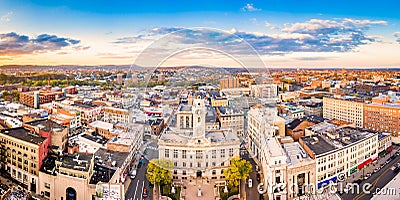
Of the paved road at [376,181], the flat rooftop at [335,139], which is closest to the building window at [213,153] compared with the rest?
the paved road at [376,181]

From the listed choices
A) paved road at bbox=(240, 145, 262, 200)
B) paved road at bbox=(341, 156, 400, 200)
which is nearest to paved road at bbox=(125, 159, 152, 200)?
paved road at bbox=(240, 145, 262, 200)

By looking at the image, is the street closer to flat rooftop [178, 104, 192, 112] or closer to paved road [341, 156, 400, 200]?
flat rooftop [178, 104, 192, 112]

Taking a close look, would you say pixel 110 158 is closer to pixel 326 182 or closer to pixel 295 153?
pixel 295 153

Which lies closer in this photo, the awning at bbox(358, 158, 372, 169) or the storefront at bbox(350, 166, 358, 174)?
the storefront at bbox(350, 166, 358, 174)

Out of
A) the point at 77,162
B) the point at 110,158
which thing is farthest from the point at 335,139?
the point at 77,162

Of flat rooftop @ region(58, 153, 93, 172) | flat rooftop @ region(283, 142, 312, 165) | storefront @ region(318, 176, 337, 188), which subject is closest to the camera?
flat rooftop @ region(58, 153, 93, 172)

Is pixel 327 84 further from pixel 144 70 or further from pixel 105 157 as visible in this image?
pixel 144 70

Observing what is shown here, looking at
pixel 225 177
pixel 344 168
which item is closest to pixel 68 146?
pixel 225 177
